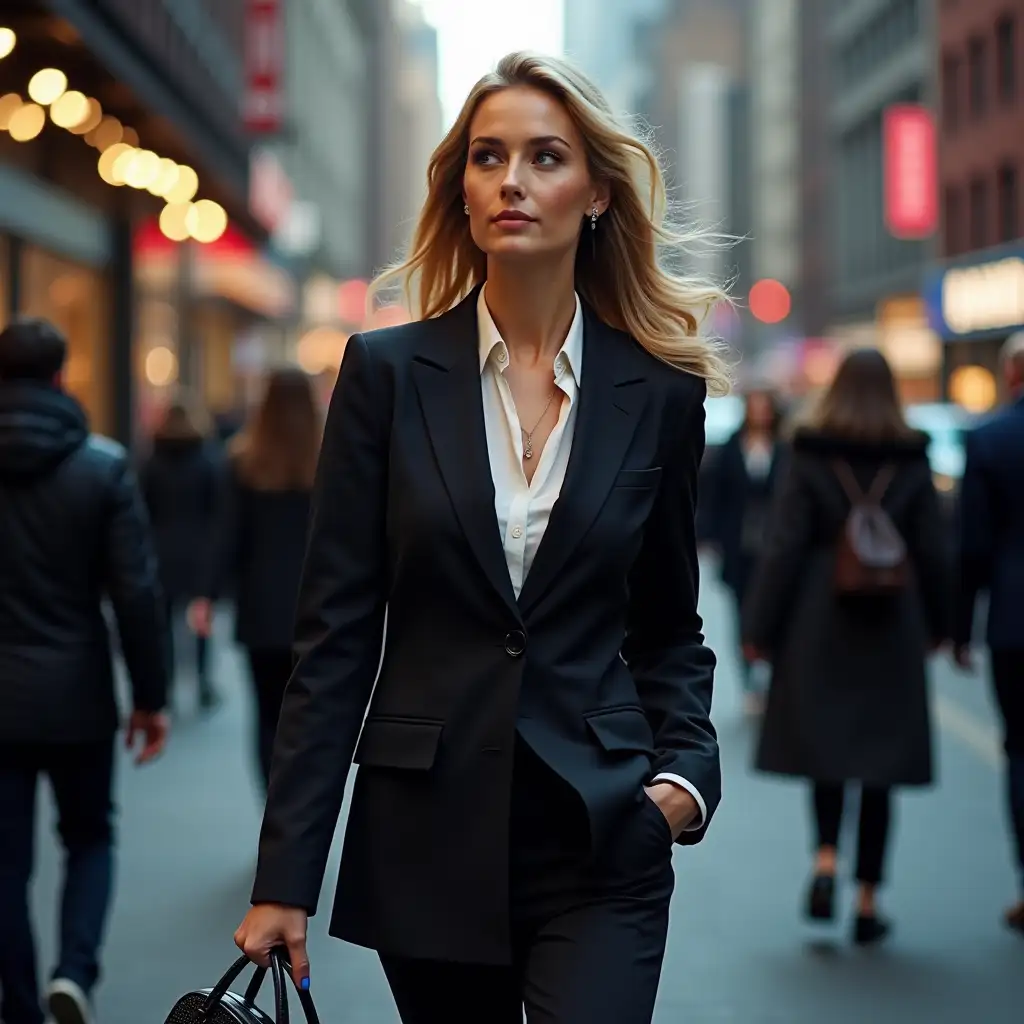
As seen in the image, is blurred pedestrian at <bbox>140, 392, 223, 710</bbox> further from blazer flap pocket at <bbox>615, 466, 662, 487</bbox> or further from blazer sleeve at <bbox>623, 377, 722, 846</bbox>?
blazer flap pocket at <bbox>615, 466, 662, 487</bbox>

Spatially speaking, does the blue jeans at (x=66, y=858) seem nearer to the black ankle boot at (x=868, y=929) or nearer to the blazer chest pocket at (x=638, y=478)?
the black ankle boot at (x=868, y=929)

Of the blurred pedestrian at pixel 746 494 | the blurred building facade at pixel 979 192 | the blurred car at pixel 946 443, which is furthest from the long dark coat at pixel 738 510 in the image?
the blurred building facade at pixel 979 192

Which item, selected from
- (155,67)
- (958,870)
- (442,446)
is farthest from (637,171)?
(155,67)

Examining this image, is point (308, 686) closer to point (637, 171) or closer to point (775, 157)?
point (637, 171)

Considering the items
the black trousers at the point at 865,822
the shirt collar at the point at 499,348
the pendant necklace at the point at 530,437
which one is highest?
the shirt collar at the point at 499,348

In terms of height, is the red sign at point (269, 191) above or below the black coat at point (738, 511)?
above

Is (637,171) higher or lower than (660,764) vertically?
higher

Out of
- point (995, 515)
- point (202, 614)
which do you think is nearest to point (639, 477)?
point (995, 515)

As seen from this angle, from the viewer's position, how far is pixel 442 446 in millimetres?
3229

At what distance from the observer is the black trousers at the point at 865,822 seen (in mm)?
7355

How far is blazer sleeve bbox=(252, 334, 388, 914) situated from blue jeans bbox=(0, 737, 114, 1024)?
274 centimetres

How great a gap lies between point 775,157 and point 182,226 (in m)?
94.8

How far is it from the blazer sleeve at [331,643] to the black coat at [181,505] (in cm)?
1006

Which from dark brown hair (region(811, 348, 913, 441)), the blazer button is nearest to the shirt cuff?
the blazer button
